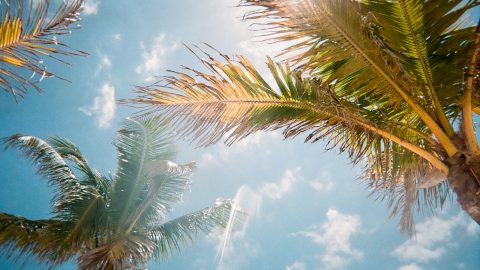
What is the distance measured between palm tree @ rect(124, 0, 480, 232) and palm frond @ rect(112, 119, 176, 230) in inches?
249

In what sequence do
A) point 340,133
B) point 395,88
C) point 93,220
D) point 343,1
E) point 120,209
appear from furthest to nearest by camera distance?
1. point 120,209
2. point 93,220
3. point 340,133
4. point 395,88
5. point 343,1

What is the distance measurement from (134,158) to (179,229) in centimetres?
232

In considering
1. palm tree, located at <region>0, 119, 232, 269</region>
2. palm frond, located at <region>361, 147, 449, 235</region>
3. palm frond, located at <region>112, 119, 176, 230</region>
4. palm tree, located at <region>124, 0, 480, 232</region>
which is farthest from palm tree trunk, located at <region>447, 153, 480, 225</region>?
palm frond, located at <region>112, 119, 176, 230</region>

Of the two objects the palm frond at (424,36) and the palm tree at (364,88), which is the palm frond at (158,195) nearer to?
the palm tree at (364,88)

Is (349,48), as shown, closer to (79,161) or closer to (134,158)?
(134,158)

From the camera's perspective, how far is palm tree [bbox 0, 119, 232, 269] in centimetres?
816

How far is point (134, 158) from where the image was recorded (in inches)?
397

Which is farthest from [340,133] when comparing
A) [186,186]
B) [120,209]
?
[120,209]

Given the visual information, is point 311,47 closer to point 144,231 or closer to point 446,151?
point 446,151

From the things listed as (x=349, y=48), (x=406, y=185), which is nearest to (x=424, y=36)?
(x=349, y=48)

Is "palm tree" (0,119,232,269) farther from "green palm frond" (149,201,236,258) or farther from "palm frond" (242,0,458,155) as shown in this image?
"palm frond" (242,0,458,155)

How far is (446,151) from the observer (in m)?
3.24

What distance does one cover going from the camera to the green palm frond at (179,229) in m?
9.79

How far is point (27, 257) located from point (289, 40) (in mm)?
7860
